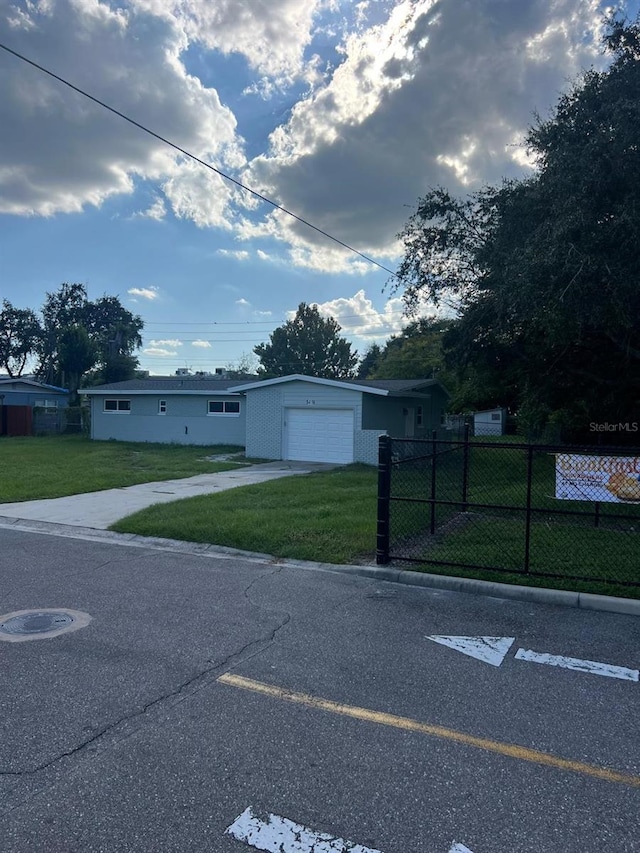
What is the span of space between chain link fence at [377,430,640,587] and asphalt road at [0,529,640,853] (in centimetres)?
122

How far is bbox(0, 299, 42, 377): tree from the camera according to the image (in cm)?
6188

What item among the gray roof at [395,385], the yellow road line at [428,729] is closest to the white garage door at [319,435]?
the gray roof at [395,385]

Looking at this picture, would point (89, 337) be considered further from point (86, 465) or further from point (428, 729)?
point (428, 729)

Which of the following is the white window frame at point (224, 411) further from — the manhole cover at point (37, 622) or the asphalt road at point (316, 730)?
the manhole cover at point (37, 622)

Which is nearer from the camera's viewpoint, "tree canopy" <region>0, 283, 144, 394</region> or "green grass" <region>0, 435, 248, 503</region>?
"green grass" <region>0, 435, 248, 503</region>

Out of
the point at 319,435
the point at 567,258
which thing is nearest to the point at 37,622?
the point at 567,258

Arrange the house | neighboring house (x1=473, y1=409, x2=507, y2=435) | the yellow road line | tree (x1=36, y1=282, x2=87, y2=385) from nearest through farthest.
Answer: the yellow road line, the house, neighboring house (x1=473, y1=409, x2=507, y2=435), tree (x1=36, y1=282, x2=87, y2=385)

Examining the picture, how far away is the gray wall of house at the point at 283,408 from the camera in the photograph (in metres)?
20.5

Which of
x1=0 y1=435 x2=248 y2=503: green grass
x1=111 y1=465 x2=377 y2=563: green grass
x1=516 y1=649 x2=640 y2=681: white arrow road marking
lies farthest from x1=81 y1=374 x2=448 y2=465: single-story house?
x1=516 y1=649 x2=640 y2=681: white arrow road marking

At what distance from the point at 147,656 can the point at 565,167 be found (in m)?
11.0

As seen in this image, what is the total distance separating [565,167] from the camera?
11.1 meters

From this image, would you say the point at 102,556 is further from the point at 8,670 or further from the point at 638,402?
the point at 638,402

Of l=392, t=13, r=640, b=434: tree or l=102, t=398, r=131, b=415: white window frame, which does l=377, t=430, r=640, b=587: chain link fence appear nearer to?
l=392, t=13, r=640, b=434: tree

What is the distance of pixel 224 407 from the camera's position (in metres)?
26.1
